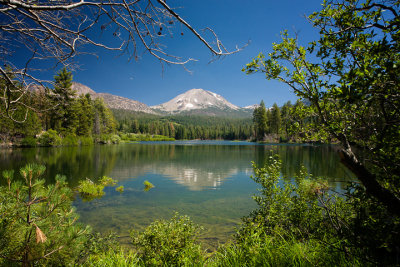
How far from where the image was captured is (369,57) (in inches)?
86.4

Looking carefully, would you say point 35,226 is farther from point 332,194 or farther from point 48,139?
point 48,139

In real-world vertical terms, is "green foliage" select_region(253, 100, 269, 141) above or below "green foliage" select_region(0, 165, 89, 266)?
above

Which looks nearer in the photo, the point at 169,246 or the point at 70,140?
the point at 169,246

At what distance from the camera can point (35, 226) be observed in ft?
9.09

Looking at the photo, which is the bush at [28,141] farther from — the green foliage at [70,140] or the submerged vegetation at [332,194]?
the submerged vegetation at [332,194]

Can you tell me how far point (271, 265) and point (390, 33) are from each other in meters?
3.26

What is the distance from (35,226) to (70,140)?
66642 mm

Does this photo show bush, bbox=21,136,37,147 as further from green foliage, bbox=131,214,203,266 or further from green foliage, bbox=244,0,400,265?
green foliage, bbox=244,0,400,265

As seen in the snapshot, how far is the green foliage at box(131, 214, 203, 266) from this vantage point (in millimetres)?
3574

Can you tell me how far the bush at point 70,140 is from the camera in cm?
5616

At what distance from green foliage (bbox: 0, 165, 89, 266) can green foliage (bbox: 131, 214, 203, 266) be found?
1.37 metres

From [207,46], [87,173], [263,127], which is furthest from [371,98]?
[263,127]

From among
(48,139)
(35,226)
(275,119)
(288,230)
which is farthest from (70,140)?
(275,119)

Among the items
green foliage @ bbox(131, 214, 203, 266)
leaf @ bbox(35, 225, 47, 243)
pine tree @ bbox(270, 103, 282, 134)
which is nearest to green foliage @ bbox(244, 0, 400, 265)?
green foliage @ bbox(131, 214, 203, 266)
